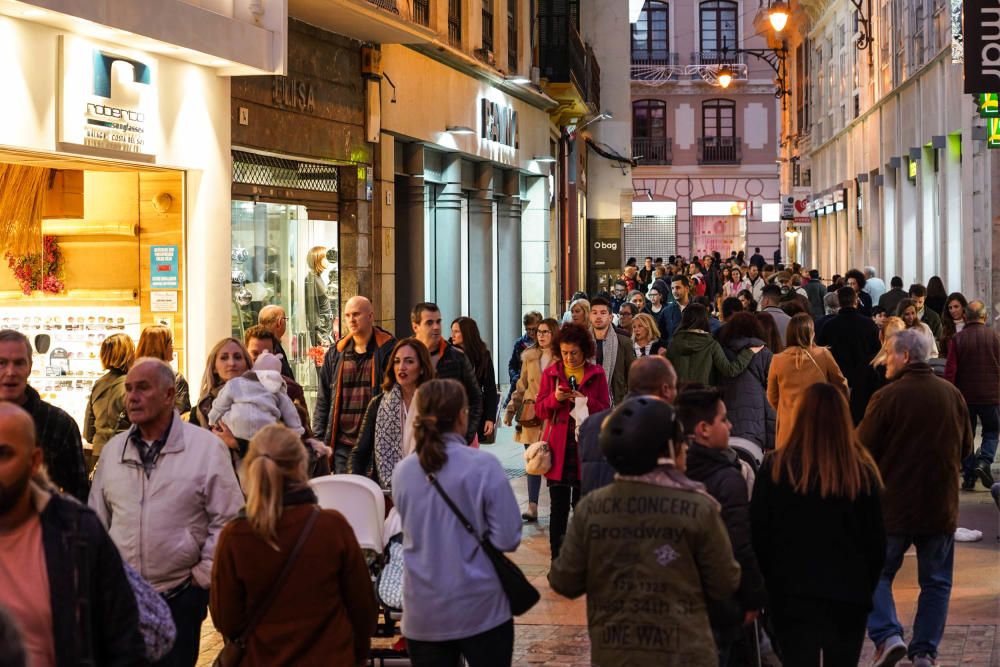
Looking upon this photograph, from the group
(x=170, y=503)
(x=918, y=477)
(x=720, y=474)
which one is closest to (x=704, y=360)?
(x=918, y=477)

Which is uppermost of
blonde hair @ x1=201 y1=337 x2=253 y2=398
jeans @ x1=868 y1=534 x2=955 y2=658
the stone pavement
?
blonde hair @ x1=201 y1=337 x2=253 y2=398

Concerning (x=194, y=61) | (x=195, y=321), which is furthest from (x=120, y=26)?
(x=195, y=321)

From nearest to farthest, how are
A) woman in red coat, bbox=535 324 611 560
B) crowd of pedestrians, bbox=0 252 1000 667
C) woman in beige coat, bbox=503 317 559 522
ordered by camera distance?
crowd of pedestrians, bbox=0 252 1000 667
woman in red coat, bbox=535 324 611 560
woman in beige coat, bbox=503 317 559 522

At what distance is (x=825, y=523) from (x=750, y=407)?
17.8 ft

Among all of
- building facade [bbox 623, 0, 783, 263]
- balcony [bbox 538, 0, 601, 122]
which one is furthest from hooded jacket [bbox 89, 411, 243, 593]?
building facade [bbox 623, 0, 783, 263]

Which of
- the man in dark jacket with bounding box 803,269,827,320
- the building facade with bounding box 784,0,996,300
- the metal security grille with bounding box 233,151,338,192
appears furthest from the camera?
the man in dark jacket with bounding box 803,269,827,320

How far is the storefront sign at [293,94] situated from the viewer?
1480 cm

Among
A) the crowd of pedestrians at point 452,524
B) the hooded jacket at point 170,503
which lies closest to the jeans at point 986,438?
the crowd of pedestrians at point 452,524

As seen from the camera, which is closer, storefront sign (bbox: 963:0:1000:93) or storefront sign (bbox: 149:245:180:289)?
storefront sign (bbox: 963:0:1000:93)

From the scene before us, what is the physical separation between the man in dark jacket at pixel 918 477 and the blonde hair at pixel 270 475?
394cm

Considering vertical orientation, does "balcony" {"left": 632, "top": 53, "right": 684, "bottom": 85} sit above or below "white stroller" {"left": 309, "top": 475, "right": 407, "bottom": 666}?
above

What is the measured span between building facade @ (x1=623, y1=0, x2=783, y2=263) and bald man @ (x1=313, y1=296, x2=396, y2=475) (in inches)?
2209

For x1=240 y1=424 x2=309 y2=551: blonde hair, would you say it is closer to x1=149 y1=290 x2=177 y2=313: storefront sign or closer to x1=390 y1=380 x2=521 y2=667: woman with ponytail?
x1=390 y1=380 x2=521 y2=667: woman with ponytail

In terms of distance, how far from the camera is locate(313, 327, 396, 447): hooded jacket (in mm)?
10367
